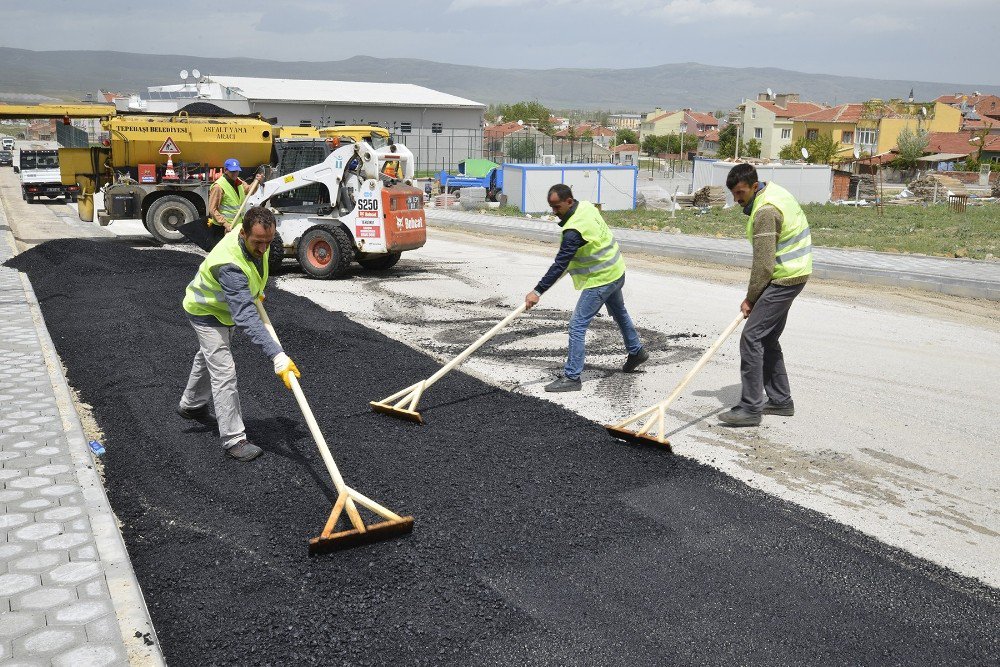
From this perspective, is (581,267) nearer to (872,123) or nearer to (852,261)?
(852,261)

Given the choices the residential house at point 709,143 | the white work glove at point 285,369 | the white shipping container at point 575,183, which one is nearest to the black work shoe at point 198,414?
the white work glove at point 285,369

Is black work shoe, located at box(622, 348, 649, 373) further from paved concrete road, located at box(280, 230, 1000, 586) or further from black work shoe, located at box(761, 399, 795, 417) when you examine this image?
black work shoe, located at box(761, 399, 795, 417)

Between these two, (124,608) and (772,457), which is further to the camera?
(772,457)

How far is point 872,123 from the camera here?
71.1 m

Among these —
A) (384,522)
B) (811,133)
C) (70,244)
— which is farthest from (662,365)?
(811,133)

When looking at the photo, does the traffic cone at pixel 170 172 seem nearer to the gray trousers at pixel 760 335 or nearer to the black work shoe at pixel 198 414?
the black work shoe at pixel 198 414

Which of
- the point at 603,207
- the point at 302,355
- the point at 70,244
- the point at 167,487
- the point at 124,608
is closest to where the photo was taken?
the point at 124,608

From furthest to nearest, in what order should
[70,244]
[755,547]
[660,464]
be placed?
[70,244], [660,464], [755,547]

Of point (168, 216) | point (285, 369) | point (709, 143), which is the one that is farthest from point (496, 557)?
point (709, 143)

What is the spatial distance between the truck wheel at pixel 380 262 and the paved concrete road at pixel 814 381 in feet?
1.31

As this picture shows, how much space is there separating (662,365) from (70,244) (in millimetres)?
10671

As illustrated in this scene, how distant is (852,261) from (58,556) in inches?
520

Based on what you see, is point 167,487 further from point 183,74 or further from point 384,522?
point 183,74

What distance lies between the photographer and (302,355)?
7.82 m
